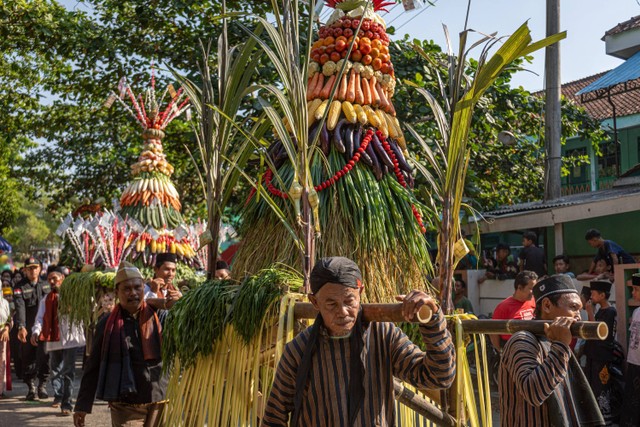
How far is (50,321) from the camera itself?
388 inches

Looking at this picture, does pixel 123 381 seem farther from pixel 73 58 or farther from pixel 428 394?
pixel 73 58

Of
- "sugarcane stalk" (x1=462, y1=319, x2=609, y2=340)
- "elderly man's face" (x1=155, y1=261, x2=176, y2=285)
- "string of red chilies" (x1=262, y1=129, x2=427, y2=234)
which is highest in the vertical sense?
"string of red chilies" (x1=262, y1=129, x2=427, y2=234)

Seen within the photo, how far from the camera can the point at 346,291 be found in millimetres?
2963

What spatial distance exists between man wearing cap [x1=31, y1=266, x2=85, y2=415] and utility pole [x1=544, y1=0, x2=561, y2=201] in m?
7.16

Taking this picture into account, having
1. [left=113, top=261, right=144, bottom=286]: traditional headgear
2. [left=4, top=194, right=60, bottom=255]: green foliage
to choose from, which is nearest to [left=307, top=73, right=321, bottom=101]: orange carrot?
[left=113, top=261, right=144, bottom=286]: traditional headgear

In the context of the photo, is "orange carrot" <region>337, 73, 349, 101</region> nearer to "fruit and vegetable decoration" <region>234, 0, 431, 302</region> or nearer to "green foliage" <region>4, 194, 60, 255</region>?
"fruit and vegetable decoration" <region>234, 0, 431, 302</region>

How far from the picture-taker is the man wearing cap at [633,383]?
22.6 ft

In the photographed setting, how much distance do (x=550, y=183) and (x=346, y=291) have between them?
984cm

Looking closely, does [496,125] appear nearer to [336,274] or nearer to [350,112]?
[350,112]

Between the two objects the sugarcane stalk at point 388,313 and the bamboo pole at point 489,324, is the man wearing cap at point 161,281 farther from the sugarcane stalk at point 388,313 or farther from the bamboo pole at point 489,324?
the sugarcane stalk at point 388,313

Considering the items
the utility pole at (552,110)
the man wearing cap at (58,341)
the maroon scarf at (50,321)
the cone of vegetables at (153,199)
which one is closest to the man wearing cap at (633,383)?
the utility pole at (552,110)

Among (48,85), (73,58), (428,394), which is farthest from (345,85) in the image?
(48,85)

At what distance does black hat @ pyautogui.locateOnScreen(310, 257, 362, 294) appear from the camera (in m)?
2.96

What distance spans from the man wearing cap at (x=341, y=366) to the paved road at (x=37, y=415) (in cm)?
620
